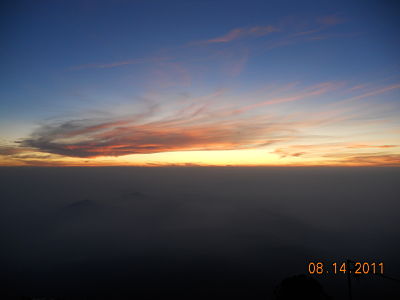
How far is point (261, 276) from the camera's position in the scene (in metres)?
118

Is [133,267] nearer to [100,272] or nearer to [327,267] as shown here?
[100,272]

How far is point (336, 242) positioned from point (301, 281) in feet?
594

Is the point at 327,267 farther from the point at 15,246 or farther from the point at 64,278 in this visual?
the point at 15,246

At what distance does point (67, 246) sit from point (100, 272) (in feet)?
225

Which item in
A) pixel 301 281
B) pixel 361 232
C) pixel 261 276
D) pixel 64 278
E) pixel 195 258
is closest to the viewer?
pixel 301 281

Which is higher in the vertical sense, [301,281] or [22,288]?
[301,281]

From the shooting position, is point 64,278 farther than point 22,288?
Yes

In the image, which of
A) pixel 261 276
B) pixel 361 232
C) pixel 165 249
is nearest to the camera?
pixel 261 276

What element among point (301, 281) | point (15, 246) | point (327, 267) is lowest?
point (15, 246)

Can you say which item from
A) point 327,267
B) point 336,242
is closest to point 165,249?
point 327,267

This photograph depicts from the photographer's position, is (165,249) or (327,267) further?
(165,249)

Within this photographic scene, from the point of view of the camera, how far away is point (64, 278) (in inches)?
4343

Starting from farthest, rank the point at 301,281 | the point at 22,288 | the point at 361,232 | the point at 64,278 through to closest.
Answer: the point at 361,232, the point at 64,278, the point at 22,288, the point at 301,281

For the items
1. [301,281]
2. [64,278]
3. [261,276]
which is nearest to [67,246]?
[64,278]
